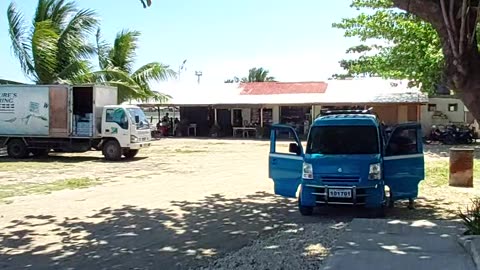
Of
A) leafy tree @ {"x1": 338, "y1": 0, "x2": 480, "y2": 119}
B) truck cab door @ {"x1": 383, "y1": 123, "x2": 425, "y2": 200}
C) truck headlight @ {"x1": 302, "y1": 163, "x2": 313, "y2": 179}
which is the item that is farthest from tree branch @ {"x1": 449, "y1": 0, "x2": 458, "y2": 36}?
truck headlight @ {"x1": 302, "y1": 163, "x2": 313, "y2": 179}

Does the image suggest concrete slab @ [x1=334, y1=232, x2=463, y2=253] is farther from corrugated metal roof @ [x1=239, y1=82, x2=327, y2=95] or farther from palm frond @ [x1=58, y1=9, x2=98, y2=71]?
corrugated metal roof @ [x1=239, y1=82, x2=327, y2=95]

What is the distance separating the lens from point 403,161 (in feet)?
35.7

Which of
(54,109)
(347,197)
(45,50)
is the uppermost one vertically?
(45,50)

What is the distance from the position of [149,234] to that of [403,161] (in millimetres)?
5008

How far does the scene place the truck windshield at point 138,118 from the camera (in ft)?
78.0

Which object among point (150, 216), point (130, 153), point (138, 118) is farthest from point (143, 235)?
point (130, 153)

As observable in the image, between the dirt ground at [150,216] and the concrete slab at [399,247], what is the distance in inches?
63.8

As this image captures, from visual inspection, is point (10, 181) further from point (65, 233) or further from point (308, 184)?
point (308, 184)

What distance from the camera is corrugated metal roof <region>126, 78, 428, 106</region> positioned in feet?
120

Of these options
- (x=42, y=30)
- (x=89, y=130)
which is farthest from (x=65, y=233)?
(x=42, y=30)

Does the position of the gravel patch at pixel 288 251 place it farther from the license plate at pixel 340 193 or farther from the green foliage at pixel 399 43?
the green foliage at pixel 399 43

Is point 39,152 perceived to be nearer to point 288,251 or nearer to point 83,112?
point 83,112

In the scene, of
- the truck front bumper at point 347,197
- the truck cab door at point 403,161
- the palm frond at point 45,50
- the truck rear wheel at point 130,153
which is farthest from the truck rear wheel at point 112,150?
the truck cab door at point 403,161

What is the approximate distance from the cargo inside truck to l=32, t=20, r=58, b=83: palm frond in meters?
3.80
